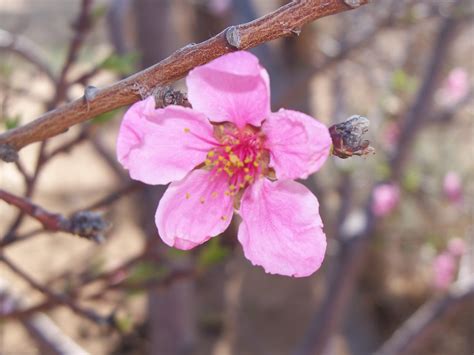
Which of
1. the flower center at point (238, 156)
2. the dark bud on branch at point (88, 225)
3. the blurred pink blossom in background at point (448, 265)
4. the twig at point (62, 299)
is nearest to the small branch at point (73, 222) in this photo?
the dark bud on branch at point (88, 225)

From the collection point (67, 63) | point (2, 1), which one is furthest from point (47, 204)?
point (2, 1)

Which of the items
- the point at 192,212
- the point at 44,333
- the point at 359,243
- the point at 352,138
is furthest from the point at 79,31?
the point at 359,243

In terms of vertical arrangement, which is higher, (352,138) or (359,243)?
(352,138)

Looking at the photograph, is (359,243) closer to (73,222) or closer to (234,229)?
(234,229)

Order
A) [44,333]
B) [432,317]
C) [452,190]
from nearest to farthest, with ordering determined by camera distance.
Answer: [44,333]
[432,317]
[452,190]

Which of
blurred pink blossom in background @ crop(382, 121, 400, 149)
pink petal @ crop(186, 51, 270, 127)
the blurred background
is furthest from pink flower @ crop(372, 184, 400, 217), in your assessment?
pink petal @ crop(186, 51, 270, 127)

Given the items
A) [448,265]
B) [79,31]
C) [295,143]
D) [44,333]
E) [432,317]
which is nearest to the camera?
[295,143]

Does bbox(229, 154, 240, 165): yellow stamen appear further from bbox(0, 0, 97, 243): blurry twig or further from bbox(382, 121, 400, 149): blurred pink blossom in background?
bbox(382, 121, 400, 149): blurred pink blossom in background

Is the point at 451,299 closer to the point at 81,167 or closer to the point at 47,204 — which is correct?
the point at 47,204
